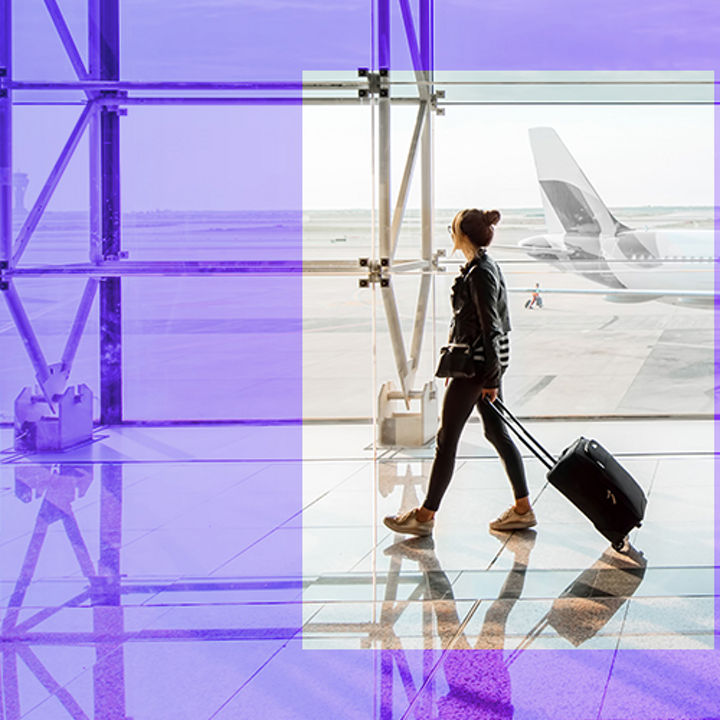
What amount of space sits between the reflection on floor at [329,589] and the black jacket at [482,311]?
25.3 inches

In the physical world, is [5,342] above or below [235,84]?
below

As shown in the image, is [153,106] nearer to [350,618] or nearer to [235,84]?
[235,84]

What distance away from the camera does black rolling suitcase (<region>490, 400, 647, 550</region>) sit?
3.34m

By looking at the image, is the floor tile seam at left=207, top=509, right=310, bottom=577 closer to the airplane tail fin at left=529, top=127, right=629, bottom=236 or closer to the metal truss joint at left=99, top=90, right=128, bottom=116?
the metal truss joint at left=99, top=90, right=128, bottom=116

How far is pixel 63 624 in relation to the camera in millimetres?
2875

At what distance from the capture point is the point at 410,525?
3629 millimetres

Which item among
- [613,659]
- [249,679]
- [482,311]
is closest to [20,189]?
[482,311]

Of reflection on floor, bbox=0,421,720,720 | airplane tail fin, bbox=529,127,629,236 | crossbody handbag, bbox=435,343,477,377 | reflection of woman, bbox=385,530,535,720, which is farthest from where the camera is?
airplane tail fin, bbox=529,127,629,236

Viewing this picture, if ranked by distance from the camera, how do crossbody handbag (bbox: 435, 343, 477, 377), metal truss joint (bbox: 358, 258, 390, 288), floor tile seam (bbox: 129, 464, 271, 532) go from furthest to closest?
metal truss joint (bbox: 358, 258, 390, 288) < floor tile seam (bbox: 129, 464, 271, 532) < crossbody handbag (bbox: 435, 343, 477, 377)

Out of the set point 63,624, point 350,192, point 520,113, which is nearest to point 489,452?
point 350,192

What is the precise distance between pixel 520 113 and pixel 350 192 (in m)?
1.17

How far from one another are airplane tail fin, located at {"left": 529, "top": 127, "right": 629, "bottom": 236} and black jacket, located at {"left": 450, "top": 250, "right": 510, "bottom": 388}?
2.17m
